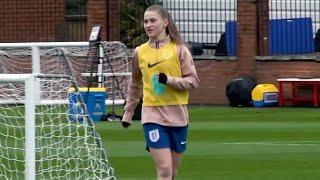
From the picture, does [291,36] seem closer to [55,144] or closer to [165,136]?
[55,144]

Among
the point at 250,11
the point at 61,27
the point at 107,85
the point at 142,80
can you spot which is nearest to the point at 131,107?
the point at 142,80

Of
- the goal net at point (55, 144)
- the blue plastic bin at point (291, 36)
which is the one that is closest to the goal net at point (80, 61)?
the blue plastic bin at point (291, 36)

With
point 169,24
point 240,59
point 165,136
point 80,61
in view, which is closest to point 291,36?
point 240,59

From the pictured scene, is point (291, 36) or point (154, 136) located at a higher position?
point (291, 36)

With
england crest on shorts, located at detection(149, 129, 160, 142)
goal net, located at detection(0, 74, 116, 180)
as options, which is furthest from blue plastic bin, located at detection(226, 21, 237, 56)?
england crest on shorts, located at detection(149, 129, 160, 142)

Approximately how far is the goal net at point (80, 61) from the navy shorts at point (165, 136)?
1234 cm

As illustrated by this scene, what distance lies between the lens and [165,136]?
9.85 metres

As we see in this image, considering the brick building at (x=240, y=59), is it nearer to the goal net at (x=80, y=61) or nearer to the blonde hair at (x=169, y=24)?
the goal net at (x=80, y=61)

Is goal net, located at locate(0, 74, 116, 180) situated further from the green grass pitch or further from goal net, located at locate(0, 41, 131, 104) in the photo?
goal net, located at locate(0, 41, 131, 104)

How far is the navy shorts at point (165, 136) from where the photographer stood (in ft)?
32.2

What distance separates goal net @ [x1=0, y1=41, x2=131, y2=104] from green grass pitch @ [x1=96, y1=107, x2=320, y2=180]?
1736 millimetres

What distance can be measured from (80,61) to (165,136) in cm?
1750

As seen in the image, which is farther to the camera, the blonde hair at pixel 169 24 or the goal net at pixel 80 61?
the goal net at pixel 80 61

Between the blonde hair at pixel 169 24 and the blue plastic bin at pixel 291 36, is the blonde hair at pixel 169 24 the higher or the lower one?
the higher one
